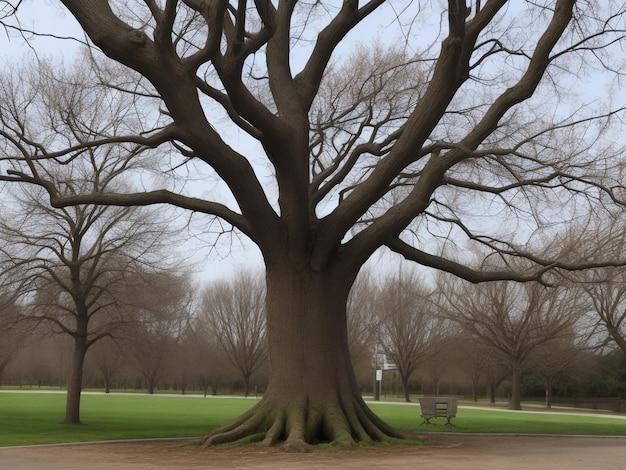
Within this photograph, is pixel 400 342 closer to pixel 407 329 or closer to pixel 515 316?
pixel 407 329

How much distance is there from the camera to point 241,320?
62.4m

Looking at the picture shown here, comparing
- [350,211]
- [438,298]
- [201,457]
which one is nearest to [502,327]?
[438,298]

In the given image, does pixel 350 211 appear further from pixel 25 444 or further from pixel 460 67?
pixel 25 444

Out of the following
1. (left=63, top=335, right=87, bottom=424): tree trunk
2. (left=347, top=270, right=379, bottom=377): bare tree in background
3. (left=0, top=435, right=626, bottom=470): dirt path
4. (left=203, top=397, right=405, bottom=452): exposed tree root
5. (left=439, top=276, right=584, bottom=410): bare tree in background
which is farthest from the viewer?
(left=347, top=270, right=379, bottom=377): bare tree in background

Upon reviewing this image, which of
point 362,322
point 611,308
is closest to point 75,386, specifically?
point 611,308

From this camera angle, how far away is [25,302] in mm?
23734

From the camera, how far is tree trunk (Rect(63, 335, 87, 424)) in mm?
23031

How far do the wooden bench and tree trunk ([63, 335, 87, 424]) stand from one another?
1050cm

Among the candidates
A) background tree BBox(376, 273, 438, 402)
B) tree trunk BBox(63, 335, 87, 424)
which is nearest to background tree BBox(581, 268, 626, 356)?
background tree BBox(376, 273, 438, 402)

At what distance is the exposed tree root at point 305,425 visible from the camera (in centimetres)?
1413

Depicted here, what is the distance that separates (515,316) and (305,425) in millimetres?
31765

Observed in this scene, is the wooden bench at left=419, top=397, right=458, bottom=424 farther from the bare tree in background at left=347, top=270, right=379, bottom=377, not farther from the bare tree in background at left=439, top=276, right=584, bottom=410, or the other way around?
the bare tree in background at left=347, top=270, right=379, bottom=377

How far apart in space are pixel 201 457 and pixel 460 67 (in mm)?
8348

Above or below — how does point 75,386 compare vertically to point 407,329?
below
